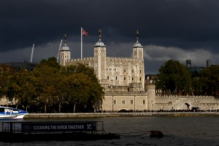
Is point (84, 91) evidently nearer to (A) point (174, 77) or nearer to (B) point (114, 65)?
(B) point (114, 65)

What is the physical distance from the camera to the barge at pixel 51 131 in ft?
205

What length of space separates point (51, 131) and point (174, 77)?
94575 millimetres

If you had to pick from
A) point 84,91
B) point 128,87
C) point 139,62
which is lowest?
point 84,91

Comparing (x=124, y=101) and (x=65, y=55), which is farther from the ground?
(x=65, y=55)

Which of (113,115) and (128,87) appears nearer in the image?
(113,115)

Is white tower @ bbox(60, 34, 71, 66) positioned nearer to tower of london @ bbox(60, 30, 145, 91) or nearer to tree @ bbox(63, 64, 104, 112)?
tower of london @ bbox(60, 30, 145, 91)

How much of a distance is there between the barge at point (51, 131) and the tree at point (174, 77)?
92807 mm

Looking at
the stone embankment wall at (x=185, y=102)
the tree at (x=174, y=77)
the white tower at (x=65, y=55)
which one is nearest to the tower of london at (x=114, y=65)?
the white tower at (x=65, y=55)

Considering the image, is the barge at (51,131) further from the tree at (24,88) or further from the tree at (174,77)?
the tree at (174,77)

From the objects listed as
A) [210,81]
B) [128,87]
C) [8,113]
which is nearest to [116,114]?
[128,87]

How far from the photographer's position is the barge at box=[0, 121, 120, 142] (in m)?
62.6

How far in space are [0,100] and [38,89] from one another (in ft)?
51.6

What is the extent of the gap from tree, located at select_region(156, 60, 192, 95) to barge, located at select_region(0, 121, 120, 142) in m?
92.8

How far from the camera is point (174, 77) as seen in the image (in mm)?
156375
